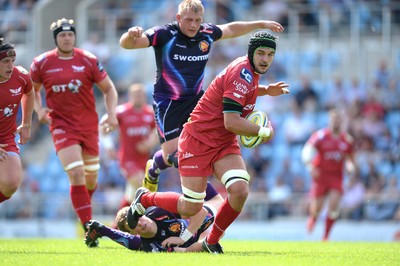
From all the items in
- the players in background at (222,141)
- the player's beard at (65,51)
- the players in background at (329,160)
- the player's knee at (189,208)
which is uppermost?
the player's beard at (65,51)

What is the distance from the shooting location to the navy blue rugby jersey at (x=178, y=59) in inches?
460

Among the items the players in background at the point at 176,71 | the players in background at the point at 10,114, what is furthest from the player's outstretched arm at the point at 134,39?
the players in background at the point at 10,114

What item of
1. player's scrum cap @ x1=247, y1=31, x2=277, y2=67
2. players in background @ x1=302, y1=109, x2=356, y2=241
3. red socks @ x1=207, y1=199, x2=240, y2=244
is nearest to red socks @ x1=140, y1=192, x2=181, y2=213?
red socks @ x1=207, y1=199, x2=240, y2=244

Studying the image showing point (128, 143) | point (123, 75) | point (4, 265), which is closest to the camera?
point (4, 265)

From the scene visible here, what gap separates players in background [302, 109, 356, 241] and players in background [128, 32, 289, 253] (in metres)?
8.31

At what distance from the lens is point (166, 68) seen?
11.8 metres

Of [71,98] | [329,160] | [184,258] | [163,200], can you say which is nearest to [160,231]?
[163,200]

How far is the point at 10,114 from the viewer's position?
1094 centimetres

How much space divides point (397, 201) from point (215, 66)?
6.72 m

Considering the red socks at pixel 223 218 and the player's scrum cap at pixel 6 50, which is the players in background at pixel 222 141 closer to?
the red socks at pixel 223 218

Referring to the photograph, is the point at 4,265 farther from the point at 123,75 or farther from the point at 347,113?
the point at 123,75

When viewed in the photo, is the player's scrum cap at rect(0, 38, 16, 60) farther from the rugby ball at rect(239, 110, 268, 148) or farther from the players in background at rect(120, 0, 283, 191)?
the rugby ball at rect(239, 110, 268, 148)

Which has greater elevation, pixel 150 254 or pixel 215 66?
pixel 215 66

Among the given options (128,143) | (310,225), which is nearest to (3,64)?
(128,143)
